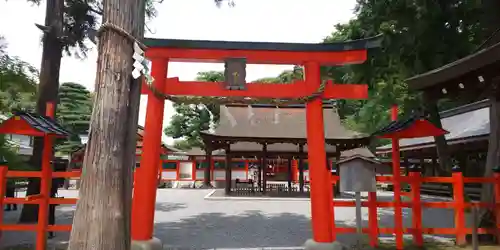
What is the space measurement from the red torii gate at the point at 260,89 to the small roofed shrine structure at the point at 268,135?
34.9ft

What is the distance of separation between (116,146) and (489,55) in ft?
20.4

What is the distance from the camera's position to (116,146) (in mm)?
3508

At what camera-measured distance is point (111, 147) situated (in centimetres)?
347

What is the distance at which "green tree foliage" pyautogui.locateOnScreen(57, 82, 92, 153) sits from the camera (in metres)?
29.5

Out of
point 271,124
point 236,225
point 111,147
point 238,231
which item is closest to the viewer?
point 111,147

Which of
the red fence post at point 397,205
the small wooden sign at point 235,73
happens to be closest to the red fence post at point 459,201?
the red fence post at point 397,205

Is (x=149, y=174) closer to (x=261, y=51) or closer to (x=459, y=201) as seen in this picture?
(x=261, y=51)

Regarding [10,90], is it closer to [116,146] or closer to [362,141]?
[116,146]

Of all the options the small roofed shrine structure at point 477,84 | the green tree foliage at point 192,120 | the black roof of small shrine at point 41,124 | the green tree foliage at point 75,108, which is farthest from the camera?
the green tree foliage at point 192,120

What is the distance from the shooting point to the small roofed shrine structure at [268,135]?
17891mm

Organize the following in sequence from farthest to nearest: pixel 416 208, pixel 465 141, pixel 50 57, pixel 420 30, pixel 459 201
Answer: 1. pixel 465 141
2. pixel 50 57
3. pixel 420 30
4. pixel 416 208
5. pixel 459 201

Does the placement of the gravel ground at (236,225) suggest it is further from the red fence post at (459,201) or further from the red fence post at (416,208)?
the red fence post at (459,201)

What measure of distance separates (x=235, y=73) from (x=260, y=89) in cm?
59

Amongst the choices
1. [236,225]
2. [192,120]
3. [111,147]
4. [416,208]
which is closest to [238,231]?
[236,225]
